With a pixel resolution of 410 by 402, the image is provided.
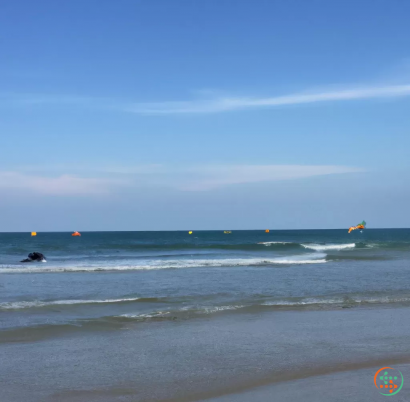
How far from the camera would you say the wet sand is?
24.5 ft

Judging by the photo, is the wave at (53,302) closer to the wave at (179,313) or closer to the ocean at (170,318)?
the ocean at (170,318)

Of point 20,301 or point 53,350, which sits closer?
point 53,350

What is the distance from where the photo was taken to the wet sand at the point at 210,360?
745 centimetres

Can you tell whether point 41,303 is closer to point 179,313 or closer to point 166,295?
point 166,295

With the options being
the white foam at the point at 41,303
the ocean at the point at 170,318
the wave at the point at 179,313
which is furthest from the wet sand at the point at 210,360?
the white foam at the point at 41,303

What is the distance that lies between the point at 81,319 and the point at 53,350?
355 cm

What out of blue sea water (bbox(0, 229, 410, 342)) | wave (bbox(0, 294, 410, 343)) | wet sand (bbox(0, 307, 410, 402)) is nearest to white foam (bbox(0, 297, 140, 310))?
blue sea water (bbox(0, 229, 410, 342))

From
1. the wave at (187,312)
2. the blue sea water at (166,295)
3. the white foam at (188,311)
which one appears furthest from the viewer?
the white foam at (188,311)

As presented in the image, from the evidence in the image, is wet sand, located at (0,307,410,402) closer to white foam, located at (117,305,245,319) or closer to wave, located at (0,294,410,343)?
wave, located at (0,294,410,343)

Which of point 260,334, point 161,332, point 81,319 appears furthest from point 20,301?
point 260,334

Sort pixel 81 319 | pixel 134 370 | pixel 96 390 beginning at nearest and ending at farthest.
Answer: pixel 96 390, pixel 134 370, pixel 81 319

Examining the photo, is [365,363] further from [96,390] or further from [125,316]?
[125,316]

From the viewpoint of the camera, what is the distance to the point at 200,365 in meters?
8.87

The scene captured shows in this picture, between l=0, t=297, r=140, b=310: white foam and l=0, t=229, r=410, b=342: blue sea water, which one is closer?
l=0, t=229, r=410, b=342: blue sea water
